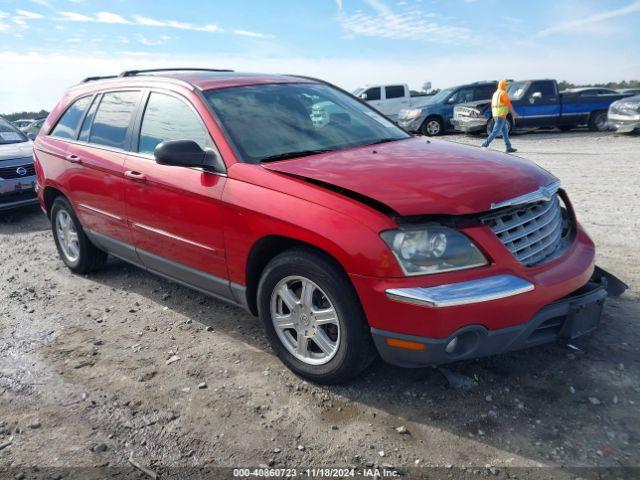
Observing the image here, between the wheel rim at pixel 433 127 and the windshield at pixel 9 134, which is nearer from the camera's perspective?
the windshield at pixel 9 134

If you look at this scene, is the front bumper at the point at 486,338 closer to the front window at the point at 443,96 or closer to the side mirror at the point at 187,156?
the side mirror at the point at 187,156

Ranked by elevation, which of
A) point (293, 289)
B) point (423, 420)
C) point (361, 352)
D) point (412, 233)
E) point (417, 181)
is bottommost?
point (423, 420)

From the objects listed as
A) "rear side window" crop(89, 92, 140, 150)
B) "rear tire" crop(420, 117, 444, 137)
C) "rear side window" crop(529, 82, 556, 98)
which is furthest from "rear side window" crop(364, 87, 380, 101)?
"rear side window" crop(89, 92, 140, 150)

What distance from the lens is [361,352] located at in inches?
114

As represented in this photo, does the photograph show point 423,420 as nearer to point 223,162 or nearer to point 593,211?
point 223,162

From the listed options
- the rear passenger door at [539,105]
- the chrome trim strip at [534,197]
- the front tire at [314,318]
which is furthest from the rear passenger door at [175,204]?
the rear passenger door at [539,105]

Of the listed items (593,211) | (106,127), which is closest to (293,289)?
(106,127)

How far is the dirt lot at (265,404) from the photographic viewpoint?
2559 millimetres

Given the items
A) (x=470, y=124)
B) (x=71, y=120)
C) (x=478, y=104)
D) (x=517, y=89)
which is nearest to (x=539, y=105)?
(x=517, y=89)

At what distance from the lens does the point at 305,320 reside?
10.2 feet

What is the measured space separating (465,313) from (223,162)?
1.71m

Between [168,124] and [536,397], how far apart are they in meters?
2.96

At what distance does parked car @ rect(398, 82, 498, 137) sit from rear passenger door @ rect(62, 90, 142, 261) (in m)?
14.4

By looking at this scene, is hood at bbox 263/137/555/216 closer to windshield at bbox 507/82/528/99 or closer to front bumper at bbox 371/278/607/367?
front bumper at bbox 371/278/607/367
